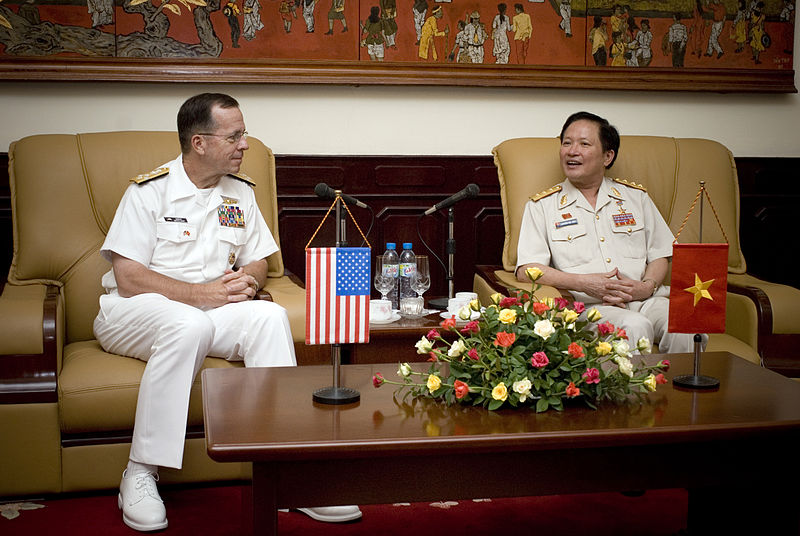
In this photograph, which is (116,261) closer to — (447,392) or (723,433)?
(447,392)

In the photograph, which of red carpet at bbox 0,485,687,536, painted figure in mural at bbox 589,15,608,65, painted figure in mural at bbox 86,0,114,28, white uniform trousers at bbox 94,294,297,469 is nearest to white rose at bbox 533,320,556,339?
red carpet at bbox 0,485,687,536

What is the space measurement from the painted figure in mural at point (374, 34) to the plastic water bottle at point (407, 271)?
1042 millimetres

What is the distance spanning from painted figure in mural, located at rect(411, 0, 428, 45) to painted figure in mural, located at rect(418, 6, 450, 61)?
0.06 feet

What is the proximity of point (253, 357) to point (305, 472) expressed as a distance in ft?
3.54

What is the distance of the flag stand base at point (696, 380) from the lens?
2.20m

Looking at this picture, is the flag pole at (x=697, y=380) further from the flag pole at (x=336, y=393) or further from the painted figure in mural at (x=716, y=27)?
the painted figure in mural at (x=716, y=27)

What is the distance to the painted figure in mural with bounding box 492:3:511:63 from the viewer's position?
13.4 ft

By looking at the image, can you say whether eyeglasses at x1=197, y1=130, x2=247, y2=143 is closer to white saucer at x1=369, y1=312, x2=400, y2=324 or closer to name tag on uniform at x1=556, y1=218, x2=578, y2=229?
white saucer at x1=369, y1=312, x2=400, y2=324

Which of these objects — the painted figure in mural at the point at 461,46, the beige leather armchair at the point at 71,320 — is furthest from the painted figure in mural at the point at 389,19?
the beige leather armchair at the point at 71,320

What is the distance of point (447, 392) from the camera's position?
6.61 feet

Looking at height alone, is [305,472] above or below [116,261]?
below

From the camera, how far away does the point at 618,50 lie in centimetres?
418

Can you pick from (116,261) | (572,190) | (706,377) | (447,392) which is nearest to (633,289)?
(572,190)

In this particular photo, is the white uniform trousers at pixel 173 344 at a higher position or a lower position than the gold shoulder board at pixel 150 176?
lower
